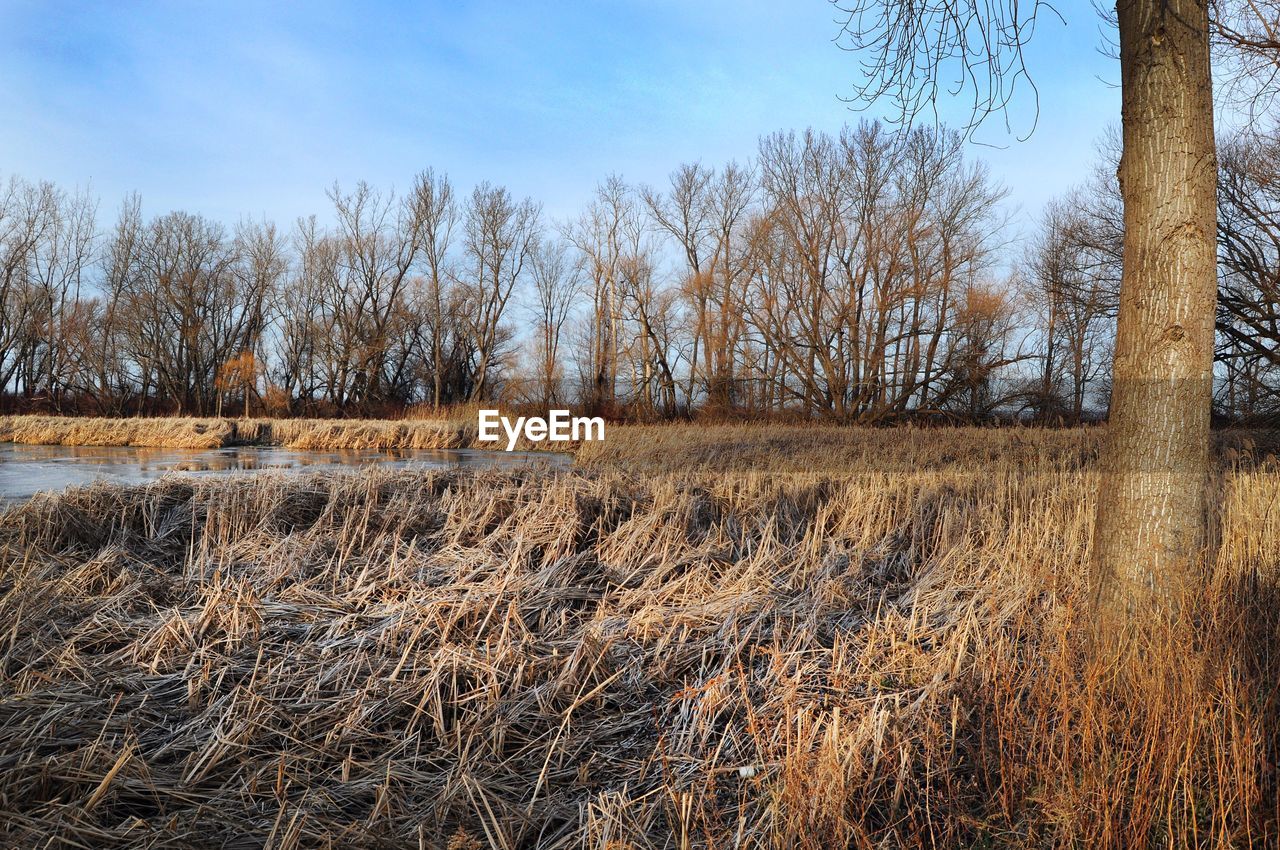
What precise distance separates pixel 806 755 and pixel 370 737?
5.61ft

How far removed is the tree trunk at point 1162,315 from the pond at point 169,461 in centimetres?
842

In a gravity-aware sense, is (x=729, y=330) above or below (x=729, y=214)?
below

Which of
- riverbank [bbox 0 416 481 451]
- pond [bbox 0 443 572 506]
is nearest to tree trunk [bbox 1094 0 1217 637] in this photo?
→ pond [bbox 0 443 572 506]

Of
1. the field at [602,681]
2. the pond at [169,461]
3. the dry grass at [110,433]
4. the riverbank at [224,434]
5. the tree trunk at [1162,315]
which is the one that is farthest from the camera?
the riverbank at [224,434]

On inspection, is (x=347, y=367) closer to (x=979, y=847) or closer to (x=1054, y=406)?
(x=1054, y=406)

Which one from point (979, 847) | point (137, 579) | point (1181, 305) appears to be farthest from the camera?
point (137, 579)

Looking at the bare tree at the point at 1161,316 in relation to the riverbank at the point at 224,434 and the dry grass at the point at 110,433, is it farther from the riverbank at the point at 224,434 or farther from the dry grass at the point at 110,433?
the dry grass at the point at 110,433

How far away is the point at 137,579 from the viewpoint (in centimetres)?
452

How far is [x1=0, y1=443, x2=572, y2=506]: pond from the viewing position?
11.3 m

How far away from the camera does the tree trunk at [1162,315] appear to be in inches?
125

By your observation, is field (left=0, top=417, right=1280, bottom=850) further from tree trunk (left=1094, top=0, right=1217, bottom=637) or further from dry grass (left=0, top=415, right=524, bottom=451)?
dry grass (left=0, top=415, right=524, bottom=451)

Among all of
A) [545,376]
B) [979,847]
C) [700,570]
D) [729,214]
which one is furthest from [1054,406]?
[979,847]

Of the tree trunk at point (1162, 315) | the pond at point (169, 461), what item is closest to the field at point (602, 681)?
the tree trunk at point (1162, 315)

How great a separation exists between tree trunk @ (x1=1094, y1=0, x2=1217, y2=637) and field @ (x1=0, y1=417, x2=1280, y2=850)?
0.27 m
